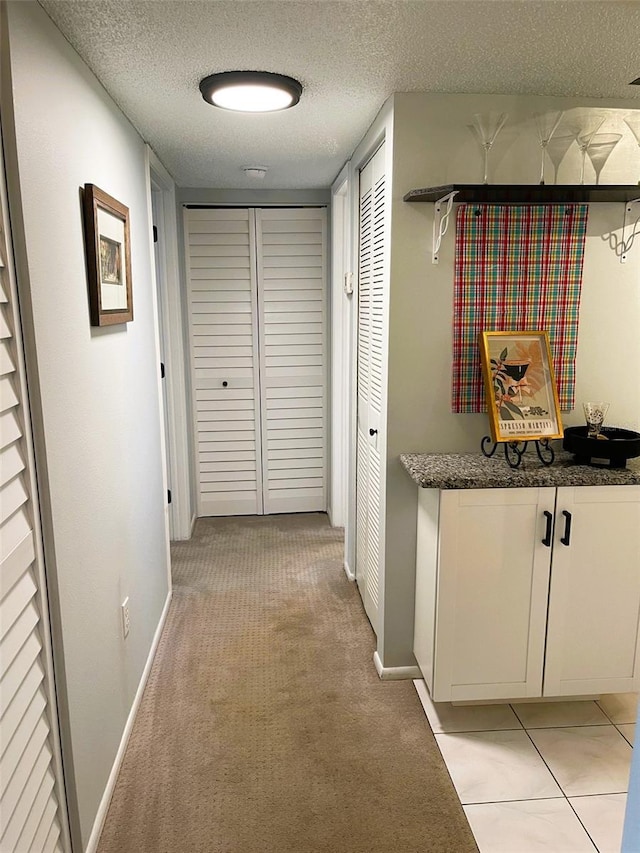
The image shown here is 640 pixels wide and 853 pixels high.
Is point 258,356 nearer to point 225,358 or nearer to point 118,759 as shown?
point 225,358

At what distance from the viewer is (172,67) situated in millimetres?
1958

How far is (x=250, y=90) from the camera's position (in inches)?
81.9

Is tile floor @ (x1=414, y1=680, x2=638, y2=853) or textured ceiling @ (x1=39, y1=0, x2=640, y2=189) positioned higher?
textured ceiling @ (x1=39, y1=0, x2=640, y2=189)

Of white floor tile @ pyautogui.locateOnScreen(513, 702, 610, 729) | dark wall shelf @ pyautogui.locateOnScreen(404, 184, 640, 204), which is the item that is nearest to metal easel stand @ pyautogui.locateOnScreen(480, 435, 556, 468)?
dark wall shelf @ pyautogui.locateOnScreen(404, 184, 640, 204)

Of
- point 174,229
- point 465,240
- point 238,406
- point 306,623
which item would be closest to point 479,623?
point 306,623

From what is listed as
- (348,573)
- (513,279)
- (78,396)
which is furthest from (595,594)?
(78,396)

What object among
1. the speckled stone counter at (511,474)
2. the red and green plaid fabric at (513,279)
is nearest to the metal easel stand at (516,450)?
the speckled stone counter at (511,474)

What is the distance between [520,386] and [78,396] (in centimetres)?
149

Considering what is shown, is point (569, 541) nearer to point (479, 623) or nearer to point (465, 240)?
point (479, 623)

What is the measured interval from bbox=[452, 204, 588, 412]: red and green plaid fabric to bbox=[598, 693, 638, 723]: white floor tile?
124cm

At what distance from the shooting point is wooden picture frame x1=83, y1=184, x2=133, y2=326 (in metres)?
1.90

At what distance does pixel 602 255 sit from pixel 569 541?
107 cm

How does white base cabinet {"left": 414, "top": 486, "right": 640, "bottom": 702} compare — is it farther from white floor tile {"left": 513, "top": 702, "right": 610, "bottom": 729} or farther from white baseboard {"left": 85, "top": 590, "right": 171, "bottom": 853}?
white baseboard {"left": 85, "top": 590, "right": 171, "bottom": 853}

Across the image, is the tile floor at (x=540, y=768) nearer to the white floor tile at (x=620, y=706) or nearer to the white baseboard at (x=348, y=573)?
the white floor tile at (x=620, y=706)
